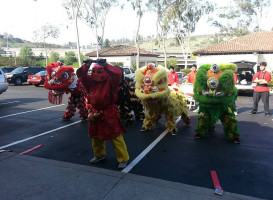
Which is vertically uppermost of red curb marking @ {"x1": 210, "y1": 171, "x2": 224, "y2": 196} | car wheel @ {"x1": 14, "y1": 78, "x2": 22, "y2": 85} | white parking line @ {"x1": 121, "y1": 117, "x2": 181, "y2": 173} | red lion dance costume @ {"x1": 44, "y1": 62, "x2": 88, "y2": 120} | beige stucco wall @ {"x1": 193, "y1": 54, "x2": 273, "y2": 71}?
beige stucco wall @ {"x1": 193, "y1": 54, "x2": 273, "y2": 71}

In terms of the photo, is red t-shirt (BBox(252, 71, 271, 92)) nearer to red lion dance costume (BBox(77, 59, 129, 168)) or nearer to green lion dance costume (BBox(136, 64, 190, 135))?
green lion dance costume (BBox(136, 64, 190, 135))

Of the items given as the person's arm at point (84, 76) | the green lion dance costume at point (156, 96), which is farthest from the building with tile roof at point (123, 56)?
the person's arm at point (84, 76)

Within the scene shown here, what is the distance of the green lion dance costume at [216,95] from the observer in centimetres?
489

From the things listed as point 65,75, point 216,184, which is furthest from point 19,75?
point 216,184

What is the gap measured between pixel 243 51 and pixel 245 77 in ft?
33.1

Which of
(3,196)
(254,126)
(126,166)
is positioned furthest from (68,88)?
(254,126)

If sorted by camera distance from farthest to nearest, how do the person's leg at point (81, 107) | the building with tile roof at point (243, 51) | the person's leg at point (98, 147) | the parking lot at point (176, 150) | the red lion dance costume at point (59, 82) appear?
the building with tile roof at point (243, 51), the person's leg at point (81, 107), the red lion dance costume at point (59, 82), the person's leg at point (98, 147), the parking lot at point (176, 150)

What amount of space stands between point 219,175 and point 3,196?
3.10 metres

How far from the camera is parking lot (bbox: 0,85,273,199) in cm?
369

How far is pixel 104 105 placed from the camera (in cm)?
383

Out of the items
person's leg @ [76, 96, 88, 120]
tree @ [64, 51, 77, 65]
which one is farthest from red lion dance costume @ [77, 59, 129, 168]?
tree @ [64, 51, 77, 65]

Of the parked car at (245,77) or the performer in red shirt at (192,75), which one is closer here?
the performer in red shirt at (192,75)

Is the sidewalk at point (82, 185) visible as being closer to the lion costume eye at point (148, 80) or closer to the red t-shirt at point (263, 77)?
the lion costume eye at point (148, 80)

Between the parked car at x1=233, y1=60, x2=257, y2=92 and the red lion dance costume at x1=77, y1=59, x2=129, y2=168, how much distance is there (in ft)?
35.8
